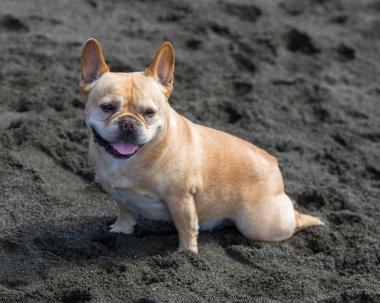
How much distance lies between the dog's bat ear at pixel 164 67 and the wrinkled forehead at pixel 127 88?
55mm

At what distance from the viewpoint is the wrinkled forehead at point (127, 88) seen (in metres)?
3.64

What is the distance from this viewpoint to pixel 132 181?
378cm

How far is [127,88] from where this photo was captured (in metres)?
3.66

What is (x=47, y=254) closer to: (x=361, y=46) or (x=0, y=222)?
(x=0, y=222)

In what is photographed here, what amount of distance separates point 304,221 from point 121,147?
1384 mm

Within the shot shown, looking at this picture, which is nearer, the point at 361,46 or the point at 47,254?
the point at 47,254

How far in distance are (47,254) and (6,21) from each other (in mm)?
3464

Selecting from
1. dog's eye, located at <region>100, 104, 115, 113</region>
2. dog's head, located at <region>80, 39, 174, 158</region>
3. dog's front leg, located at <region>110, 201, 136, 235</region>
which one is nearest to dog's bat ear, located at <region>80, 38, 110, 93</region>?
dog's head, located at <region>80, 39, 174, 158</region>

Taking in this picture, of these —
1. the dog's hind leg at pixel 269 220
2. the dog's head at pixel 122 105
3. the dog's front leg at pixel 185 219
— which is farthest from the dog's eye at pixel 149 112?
the dog's hind leg at pixel 269 220

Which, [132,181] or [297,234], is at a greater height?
[132,181]

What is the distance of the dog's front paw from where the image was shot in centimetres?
416

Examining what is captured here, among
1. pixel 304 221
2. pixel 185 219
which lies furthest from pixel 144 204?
pixel 304 221

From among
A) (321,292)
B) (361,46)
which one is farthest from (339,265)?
(361,46)

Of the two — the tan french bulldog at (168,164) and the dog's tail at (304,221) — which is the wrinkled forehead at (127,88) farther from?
the dog's tail at (304,221)
